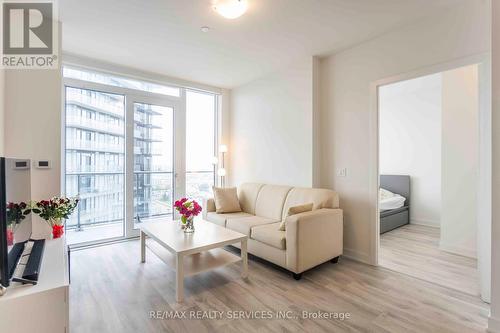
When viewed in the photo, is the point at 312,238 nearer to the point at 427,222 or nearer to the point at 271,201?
the point at 271,201

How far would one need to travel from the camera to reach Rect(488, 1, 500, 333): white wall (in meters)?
1.83

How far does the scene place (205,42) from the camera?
3096 millimetres

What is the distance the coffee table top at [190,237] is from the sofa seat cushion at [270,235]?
28 cm

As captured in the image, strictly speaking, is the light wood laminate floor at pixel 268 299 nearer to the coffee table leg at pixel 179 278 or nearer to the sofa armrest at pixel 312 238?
the coffee table leg at pixel 179 278

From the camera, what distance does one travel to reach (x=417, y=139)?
5113 millimetres

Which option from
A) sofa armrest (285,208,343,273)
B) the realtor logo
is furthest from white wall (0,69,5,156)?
sofa armrest (285,208,343,273)

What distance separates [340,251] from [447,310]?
114 cm

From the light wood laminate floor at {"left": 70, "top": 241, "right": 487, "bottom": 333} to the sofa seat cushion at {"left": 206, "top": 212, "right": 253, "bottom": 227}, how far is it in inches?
30.2

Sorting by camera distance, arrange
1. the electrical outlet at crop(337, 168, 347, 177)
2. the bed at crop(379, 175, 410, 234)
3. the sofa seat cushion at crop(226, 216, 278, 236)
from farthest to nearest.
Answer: the bed at crop(379, 175, 410, 234) < the electrical outlet at crop(337, 168, 347, 177) < the sofa seat cushion at crop(226, 216, 278, 236)

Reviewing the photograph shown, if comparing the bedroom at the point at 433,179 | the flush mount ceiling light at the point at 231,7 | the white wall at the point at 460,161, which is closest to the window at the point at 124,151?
the flush mount ceiling light at the point at 231,7

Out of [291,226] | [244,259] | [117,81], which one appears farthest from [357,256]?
[117,81]

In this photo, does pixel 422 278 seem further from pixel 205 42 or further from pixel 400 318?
pixel 205 42

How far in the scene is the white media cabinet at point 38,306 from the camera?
1.30m

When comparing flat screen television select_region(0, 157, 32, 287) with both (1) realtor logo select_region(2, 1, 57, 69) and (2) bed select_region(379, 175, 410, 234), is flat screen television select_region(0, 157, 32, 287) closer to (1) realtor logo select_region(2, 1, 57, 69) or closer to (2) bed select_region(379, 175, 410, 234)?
(1) realtor logo select_region(2, 1, 57, 69)
